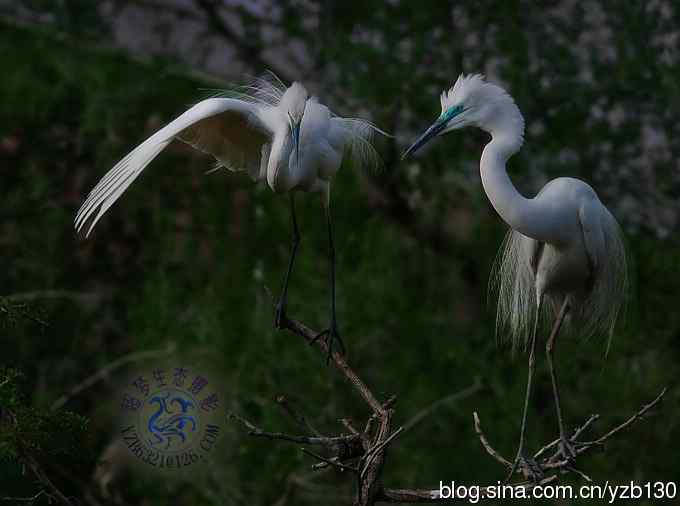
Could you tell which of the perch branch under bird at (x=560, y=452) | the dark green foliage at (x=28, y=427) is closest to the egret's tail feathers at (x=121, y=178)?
the dark green foliage at (x=28, y=427)

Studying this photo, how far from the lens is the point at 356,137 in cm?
258

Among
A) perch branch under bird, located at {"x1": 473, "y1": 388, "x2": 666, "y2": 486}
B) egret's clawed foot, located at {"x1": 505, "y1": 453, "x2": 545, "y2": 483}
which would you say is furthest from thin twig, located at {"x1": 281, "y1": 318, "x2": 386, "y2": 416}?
egret's clawed foot, located at {"x1": 505, "y1": 453, "x2": 545, "y2": 483}

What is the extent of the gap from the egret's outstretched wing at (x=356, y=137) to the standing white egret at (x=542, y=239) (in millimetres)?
373

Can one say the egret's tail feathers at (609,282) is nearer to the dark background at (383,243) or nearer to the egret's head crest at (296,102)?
the egret's head crest at (296,102)

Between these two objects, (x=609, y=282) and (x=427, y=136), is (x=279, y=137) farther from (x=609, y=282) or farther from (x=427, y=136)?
(x=609, y=282)

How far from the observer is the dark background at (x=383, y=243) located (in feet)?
12.7

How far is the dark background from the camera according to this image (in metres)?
3.88

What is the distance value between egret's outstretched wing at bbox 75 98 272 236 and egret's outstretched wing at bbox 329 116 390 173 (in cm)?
16

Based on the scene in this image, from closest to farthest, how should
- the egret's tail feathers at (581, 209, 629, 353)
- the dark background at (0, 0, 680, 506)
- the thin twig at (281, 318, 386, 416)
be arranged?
the thin twig at (281, 318, 386, 416) < the egret's tail feathers at (581, 209, 629, 353) < the dark background at (0, 0, 680, 506)

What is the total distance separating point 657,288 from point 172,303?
2.08 metres

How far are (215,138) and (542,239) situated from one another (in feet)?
2.82

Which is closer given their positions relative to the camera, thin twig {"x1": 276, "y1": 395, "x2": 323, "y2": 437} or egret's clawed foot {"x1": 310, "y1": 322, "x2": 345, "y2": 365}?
thin twig {"x1": 276, "y1": 395, "x2": 323, "y2": 437}

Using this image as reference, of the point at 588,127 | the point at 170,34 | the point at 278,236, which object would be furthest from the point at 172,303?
the point at 588,127

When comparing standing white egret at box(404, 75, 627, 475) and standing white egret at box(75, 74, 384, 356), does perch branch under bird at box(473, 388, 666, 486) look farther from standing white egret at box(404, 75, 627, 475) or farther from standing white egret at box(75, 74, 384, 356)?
standing white egret at box(75, 74, 384, 356)
